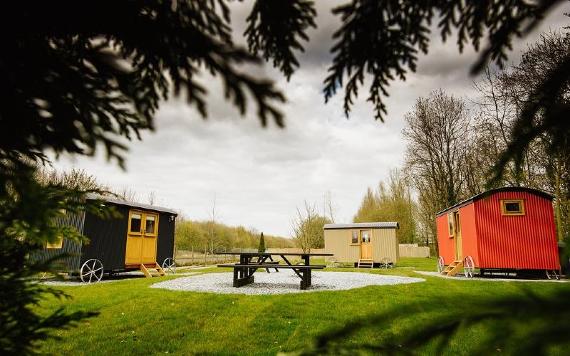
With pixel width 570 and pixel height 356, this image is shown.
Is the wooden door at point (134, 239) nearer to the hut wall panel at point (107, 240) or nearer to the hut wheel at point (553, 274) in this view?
the hut wall panel at point (107, 240)

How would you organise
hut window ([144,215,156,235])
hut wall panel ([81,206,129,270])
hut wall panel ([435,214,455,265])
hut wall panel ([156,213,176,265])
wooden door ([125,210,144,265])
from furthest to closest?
hut wall panel ([156,213,176,265])
hut wall panel ([435,214,455,265])
hut window ([144,215,156,235])
wooden door ([125,210,144,265])
hut wall panel ([81,206,129,270])

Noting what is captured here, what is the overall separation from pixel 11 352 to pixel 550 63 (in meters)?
17.1

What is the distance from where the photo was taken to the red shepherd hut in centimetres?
1089

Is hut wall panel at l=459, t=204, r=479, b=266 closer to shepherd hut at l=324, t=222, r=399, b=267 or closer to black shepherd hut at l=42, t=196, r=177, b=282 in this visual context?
shepherd hut at l=324, t=222, r=399, b=267

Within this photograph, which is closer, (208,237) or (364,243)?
(364,243)

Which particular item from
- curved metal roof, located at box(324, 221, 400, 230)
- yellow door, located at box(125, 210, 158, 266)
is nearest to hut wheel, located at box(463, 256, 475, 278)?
curved metal roof, located at box(324, 221, 400, 230)

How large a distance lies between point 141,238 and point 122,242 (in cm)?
97

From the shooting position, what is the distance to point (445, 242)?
15.1 meters

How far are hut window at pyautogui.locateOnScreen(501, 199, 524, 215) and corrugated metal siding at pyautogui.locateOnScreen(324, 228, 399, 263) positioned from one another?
807 cm

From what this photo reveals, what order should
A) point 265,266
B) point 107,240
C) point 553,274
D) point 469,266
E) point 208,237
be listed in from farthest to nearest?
point 208,237, point 107,240, point 469,266, point 553,274, point 265,266

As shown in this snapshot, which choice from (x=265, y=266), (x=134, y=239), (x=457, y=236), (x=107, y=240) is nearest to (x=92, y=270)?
(x=107, y=240)

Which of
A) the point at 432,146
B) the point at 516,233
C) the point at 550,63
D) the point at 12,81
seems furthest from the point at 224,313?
the point at 432,146

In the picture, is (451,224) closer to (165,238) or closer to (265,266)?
(265,266)

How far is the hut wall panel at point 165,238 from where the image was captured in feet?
47.8
